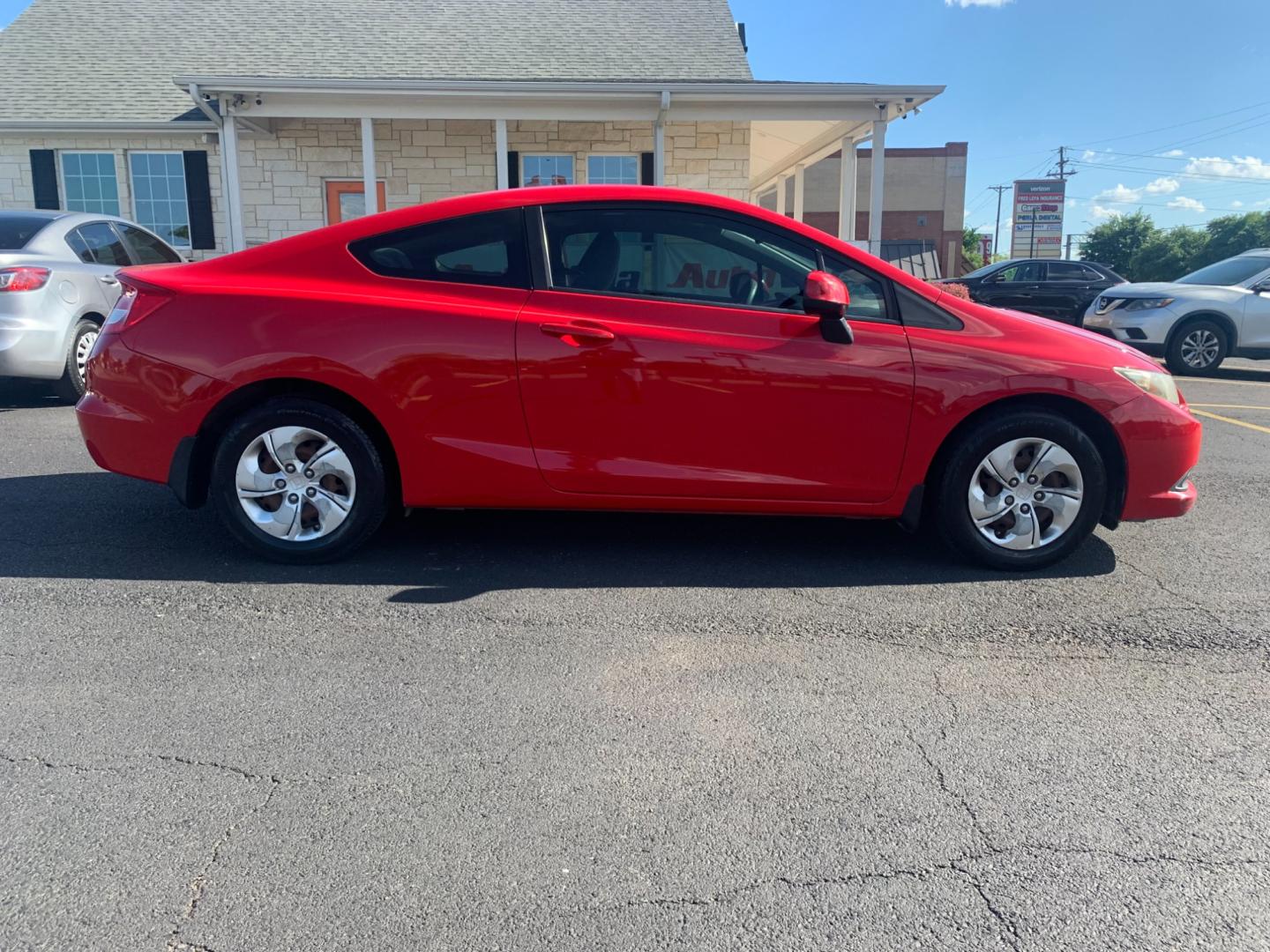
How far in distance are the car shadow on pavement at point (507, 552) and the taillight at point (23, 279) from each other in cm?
280

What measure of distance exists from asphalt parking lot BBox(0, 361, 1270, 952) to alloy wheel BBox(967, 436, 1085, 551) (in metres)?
0.21

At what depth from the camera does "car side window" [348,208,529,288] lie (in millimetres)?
4219

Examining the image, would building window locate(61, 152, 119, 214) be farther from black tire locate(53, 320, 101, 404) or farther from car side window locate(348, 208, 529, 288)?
car side window locate(348, 208, 529, 288)

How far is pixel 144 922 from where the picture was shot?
2094 millimetres

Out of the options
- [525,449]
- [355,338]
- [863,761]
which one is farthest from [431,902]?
[355,338]

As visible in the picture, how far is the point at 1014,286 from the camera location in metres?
18.1

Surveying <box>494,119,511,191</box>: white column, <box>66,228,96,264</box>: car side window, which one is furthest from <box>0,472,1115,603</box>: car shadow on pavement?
<box>494,119,511,191</box>: white column

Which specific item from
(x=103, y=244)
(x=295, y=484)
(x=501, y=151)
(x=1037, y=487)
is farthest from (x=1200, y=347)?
(x=103, y=244)

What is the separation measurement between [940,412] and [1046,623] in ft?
3.11

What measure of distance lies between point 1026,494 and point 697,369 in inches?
59.9

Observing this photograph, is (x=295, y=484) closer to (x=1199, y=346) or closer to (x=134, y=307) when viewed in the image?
(x=134, y=307)

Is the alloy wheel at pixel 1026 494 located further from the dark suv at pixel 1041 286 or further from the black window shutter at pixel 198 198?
the dark suv at pixel 1041 286

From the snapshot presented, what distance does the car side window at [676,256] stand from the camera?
13.8 feet

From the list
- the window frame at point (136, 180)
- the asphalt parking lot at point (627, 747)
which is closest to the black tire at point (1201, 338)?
the asphalt parking lot at point (627, 747)
